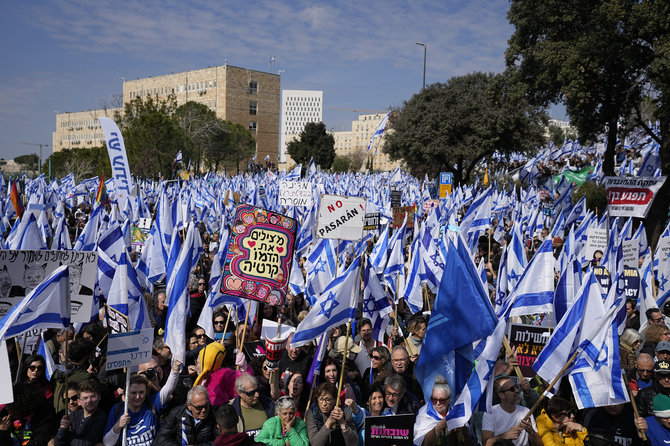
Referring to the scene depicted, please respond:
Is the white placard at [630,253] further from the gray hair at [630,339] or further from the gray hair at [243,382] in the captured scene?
the gray hair at [243,382]

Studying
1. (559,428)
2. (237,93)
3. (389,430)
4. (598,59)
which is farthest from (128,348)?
(237,93)

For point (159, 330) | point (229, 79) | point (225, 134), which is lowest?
point (159, 330)

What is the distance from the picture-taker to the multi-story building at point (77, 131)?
125562 millimetres

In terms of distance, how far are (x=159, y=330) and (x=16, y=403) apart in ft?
11.9

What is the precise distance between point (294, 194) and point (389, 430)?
43.8 feet

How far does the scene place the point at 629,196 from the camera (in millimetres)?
14391

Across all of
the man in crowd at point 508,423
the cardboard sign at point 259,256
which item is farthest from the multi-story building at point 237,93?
the man in crowd at point 508,423

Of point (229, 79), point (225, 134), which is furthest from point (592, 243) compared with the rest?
point (229, 79)

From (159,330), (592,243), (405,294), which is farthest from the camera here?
(592,243)

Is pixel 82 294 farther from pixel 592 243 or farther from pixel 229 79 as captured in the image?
pixel 229 79

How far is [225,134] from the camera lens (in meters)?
72.4

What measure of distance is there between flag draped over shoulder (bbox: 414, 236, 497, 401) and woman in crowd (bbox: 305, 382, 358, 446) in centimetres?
86

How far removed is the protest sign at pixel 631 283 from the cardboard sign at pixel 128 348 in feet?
25.7

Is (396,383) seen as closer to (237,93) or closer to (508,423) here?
(508,423)
